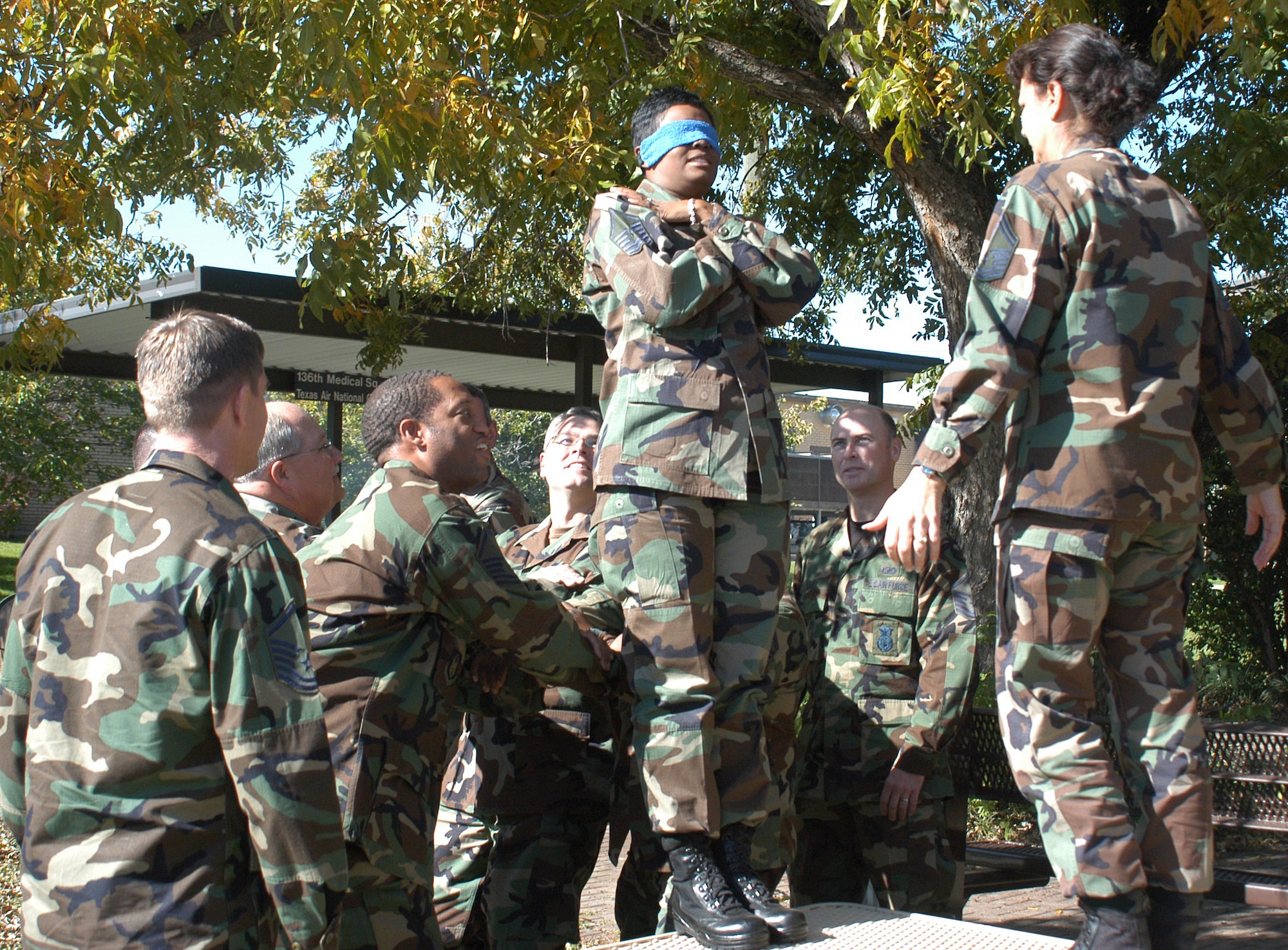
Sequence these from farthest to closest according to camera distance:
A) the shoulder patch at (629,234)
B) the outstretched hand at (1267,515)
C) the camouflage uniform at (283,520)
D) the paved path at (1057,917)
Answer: the paved path at (1057,917) < the camouflage uniform at (283,520) < the shoulder patch at (629,234) < the outstretched hand at (1267,515)

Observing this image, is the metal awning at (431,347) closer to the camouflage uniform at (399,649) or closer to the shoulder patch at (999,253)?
the camouflage uniform at (399,649)

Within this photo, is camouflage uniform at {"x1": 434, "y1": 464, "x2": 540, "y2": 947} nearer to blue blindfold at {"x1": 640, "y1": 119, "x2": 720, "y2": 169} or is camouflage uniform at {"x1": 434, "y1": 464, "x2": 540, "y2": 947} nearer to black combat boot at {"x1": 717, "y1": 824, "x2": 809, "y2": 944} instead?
black combat boot at {"x1": 717, "y1": 824, "x2": 809, "y2": 944}

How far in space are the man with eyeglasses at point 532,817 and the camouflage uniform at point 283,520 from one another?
0.67m

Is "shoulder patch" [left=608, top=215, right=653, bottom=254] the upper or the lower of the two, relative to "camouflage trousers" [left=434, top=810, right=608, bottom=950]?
upper

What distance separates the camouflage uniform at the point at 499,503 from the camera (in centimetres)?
537

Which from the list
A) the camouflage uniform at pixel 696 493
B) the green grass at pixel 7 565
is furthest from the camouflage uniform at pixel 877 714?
the green grass at pixel 7 565

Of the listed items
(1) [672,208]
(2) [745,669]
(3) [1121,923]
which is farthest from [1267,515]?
(1) [672,208]

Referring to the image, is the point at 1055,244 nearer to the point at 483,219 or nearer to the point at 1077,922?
the point at 1077,922

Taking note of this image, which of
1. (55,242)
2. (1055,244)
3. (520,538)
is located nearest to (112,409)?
(55,242)

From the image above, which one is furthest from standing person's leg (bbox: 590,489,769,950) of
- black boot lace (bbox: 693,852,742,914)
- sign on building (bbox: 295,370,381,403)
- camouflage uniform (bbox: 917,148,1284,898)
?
sign on building (bbox: 295,370,381,403)

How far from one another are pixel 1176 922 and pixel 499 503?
3.61 meters

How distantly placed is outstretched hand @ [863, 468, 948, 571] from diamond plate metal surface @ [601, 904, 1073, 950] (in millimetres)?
923

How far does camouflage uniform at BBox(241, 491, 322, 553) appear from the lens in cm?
347

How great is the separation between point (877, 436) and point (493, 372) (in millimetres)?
12702
